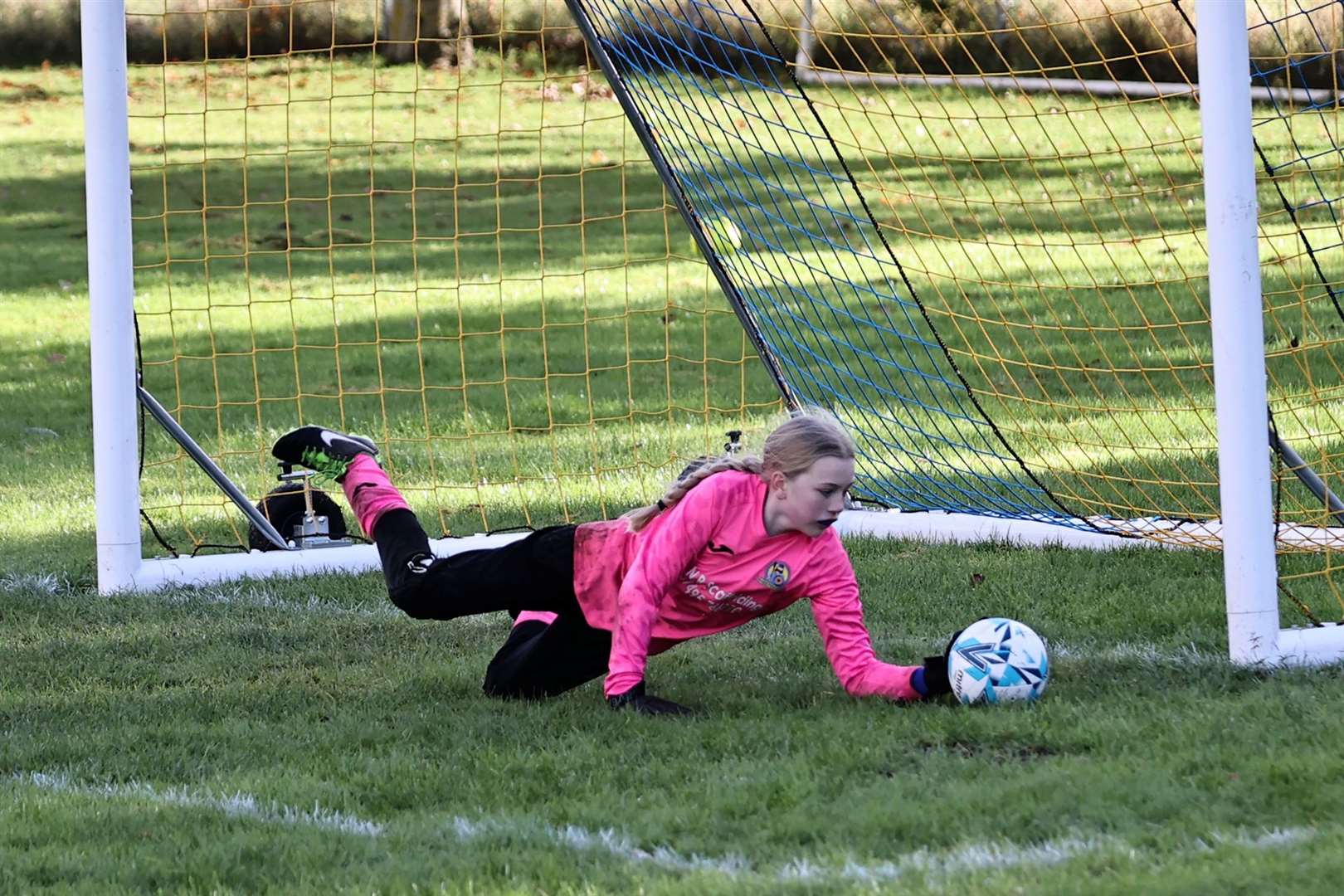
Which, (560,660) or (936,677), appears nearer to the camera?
(936,677)

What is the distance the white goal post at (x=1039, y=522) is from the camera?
4.64m

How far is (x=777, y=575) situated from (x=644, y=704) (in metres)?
0.51

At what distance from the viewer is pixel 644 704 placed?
4.66 meters

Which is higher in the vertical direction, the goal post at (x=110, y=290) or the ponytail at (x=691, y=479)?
the goal post at (x=110, y=290)

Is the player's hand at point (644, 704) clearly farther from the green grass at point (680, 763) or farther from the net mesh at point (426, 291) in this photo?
the net mesh at point (426, 291)

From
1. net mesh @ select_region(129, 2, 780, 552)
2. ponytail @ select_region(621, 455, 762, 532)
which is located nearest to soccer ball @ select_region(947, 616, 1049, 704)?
ponytail @ select_region(621, 455, 762, 532)

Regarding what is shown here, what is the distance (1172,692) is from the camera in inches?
182

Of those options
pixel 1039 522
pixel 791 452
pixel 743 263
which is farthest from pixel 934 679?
pixel 743 263

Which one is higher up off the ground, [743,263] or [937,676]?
[743,263]

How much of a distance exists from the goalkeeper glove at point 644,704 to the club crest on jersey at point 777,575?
42 cm

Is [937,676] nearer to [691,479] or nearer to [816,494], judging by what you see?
[816,494]

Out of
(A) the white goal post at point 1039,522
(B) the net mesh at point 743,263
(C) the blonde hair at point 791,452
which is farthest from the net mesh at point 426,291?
(C) the blonde hair at point 791,452

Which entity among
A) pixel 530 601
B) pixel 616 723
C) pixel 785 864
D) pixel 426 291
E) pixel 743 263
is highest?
pixel 426 291

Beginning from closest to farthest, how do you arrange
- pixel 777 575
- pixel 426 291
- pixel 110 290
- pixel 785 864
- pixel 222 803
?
pixel 785 864, pixel 222 803, pixel 777 575, pixel 110 290, pixel 426 291
